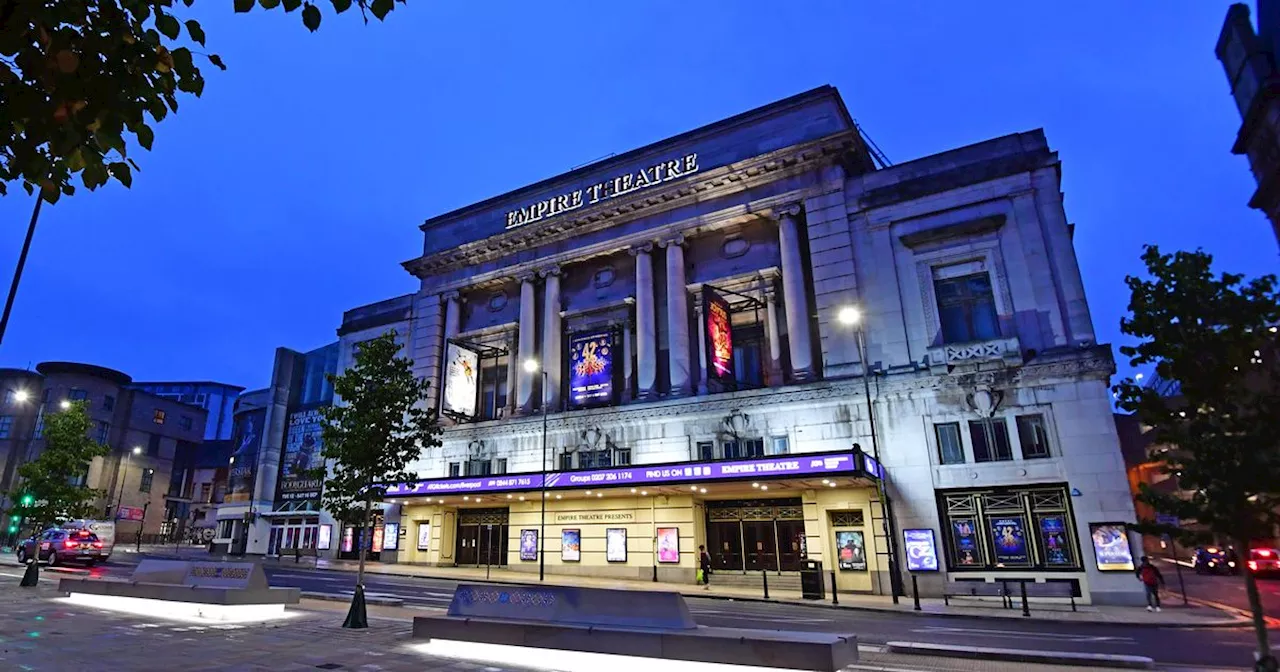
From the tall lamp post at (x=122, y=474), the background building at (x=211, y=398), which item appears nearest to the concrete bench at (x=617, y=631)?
the tall lamp post at (x=122, y=474)

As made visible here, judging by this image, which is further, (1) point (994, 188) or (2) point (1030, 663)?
(1) point (994, 188)

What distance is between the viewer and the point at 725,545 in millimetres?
33469

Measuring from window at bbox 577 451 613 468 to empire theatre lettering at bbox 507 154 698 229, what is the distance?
16.3 m

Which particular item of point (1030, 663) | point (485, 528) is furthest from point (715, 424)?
point (1030, 663)

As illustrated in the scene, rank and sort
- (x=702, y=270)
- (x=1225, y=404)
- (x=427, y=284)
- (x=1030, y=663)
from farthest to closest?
(x=427, y=284), (x=702, y=270), (x=1030, y=663), (x=1225, y=404)

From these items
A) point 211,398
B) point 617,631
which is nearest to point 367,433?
point 617,631

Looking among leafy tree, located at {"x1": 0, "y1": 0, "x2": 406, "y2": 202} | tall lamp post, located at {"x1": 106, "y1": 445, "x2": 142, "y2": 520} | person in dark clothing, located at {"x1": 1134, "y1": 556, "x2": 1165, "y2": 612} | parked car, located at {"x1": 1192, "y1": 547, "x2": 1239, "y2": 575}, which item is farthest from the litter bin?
tall lamp post, located at {"x1": 106, "y1": 445, "x2": 142, "y2": 520}

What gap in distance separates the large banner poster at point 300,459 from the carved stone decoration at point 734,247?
1575 inches

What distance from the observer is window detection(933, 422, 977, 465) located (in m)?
29.0

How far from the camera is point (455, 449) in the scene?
141 feet

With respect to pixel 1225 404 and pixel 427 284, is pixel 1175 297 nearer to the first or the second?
pixel 1225 404

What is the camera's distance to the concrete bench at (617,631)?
896cm

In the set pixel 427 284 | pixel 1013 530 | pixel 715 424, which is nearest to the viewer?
pixel 1013 530

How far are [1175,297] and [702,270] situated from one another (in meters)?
29.1
